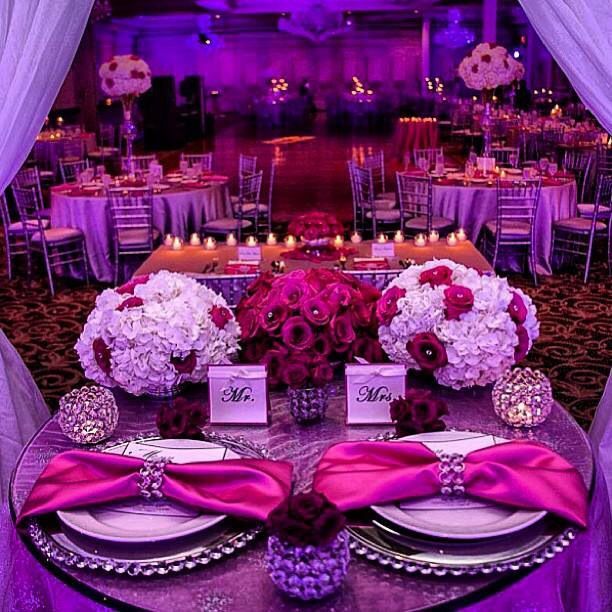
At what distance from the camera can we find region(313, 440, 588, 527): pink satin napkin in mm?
1348

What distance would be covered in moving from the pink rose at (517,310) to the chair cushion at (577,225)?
435cm

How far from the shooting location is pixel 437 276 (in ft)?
6.33

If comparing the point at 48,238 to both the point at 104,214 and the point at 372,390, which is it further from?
the point at 372,390

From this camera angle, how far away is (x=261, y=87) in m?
23.6

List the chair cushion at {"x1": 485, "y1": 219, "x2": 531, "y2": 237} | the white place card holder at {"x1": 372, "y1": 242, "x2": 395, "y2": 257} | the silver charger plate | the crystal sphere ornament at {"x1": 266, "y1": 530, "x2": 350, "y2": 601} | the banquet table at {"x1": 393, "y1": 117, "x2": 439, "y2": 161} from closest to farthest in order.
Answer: the crystal sphere ornament at {"x1": 266, "y1": 530, "x2": 350, "y2": 601}
the silver charger plate
the white place card holder at {"x1": 372, "y1": 242, "x2": 395, "y2": 257}
the chair cushion at {"x1": 485, "y1": 219, "x2": 531, "y2": 237}
the banquet table at {"x1": 393, "y1": 117, "x2": 439, "y2": 161}

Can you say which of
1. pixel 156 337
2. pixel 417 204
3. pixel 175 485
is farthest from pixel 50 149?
pixel 175 485

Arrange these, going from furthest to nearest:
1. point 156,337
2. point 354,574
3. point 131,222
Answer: point 131,222
point 156,337
point 354,574

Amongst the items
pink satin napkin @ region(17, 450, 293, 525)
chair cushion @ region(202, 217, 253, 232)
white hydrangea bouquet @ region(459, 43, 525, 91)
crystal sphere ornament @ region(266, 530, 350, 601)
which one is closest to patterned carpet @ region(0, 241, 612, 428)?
chair cushion @ region(202, 217, 253, 232)

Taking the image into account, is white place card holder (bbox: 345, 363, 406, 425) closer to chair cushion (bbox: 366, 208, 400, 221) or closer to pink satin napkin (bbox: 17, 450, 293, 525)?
pink satin napkin (bbox: 17, 450, 293, 525)

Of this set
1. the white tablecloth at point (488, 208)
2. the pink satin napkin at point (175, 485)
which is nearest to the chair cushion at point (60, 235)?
the white tablecloth at point (488, 208)

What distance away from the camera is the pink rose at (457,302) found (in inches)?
71.4

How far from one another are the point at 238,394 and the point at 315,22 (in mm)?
18365

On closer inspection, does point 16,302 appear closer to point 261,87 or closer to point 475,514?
point 475,514

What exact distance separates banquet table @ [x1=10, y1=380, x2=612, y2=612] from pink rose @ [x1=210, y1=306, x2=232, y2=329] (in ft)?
0.76
